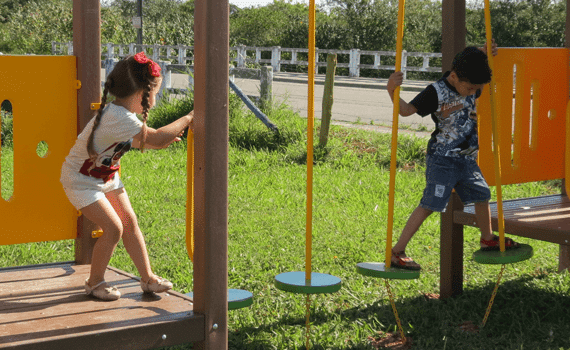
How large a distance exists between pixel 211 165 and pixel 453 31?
204 centimetres

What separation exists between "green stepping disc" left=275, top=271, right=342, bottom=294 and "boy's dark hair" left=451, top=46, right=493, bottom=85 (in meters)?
1.28

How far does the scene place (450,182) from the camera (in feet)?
12.2

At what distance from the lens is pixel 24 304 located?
2.85 m

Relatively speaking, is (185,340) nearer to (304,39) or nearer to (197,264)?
(197,264)

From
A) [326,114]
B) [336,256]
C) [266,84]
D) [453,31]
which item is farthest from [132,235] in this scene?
[266,84]

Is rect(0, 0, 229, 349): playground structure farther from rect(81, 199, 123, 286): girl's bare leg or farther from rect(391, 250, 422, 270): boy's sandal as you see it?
rect(391, 250, 422, 270): boy's sandal

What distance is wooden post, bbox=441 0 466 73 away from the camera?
13.2ft

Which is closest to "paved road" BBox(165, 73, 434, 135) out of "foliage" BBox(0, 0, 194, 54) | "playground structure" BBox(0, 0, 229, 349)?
"playground structure" BBox(0, 0, 229, 349)

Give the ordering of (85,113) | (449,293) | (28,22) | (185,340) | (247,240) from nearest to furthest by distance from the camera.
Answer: (185,340) < (85,113) < (449,293) < (247,240) < (28,22)

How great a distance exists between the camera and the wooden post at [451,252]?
4188 mm

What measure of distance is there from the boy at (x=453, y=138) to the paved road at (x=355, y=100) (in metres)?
7.18

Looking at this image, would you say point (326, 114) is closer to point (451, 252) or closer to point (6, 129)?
point (6, 129)

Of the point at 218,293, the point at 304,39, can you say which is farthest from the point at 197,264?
the point at 304,39

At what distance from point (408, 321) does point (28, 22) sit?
39.1 metres
